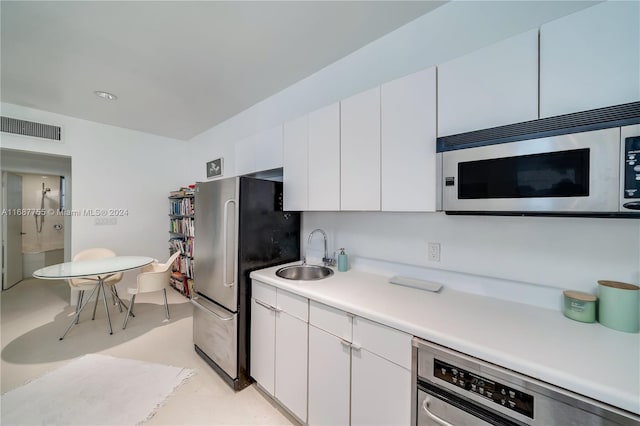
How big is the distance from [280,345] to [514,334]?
130 cm

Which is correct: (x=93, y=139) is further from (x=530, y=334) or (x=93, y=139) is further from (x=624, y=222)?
(x=624, y=222)

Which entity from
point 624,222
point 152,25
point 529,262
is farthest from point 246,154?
Result: point 624,222

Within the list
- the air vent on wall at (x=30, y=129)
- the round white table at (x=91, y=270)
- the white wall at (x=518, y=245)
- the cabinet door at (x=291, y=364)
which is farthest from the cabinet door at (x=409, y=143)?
the air vent on wall at (x=30, y=129)

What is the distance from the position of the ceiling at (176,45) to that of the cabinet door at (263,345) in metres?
2.06

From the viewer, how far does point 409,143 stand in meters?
1.33

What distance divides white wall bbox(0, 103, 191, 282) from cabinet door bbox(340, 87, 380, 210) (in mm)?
3931

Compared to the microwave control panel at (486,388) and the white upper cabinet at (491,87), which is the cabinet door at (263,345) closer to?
the microwave control panel at (486,388)

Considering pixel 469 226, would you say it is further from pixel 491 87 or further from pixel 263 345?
pixel 263 345

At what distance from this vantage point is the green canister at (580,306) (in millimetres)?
1018

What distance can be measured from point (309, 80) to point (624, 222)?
2378 mm

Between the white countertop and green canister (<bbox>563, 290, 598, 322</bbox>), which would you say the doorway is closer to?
the white countertop

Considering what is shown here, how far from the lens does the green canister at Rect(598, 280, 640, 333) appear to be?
933 mm

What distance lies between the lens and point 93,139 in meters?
3.56

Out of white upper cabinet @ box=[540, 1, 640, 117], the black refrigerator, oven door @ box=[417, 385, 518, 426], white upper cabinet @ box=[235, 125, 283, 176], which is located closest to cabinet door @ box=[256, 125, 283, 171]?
white upper cabinet @ box=[235, 125, 283, 176]
